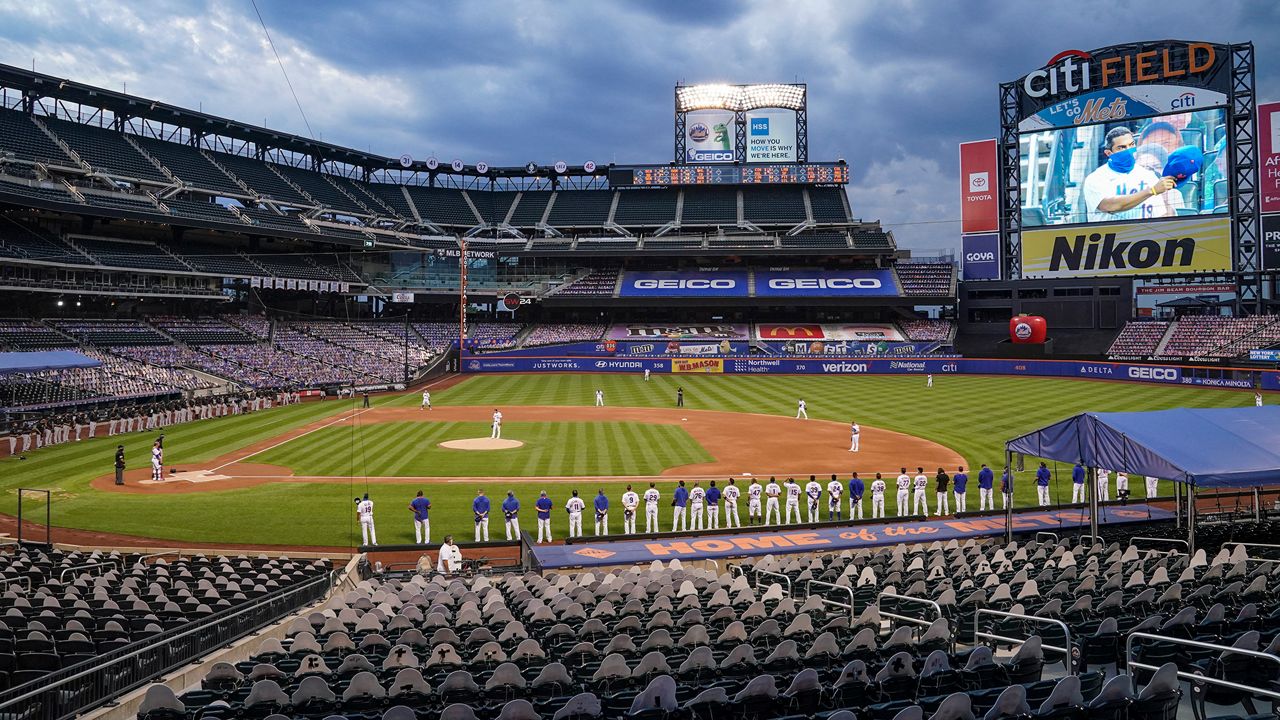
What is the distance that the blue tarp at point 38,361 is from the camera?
34.2 metres

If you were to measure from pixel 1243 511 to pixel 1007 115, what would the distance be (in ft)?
193

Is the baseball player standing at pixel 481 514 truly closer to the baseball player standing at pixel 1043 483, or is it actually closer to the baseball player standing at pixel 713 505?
the baseball player standing at pixel 713 505

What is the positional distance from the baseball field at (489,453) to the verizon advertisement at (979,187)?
2449 centimetres

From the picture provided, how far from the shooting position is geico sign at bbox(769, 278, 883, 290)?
7988 cm

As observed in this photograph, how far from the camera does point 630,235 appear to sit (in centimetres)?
9006

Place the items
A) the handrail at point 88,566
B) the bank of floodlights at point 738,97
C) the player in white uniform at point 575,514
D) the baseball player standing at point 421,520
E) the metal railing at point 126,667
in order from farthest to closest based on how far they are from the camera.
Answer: the bank of floodlights at point 738,97
the player in white uniform at point 575,514
the baseball player standing at point 421,520
the handrail at point 88,566
the metal railing at point 126,667

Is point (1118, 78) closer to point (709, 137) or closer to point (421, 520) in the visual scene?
point (709, 137)

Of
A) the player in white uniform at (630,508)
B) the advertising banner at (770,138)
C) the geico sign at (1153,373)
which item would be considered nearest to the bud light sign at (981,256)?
the geico sign at (1153,373)

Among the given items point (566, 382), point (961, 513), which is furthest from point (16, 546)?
point (566, 382)

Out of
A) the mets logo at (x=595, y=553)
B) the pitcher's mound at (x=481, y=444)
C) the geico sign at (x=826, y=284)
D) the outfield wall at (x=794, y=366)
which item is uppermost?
the geico sign at (x=826, y=284)

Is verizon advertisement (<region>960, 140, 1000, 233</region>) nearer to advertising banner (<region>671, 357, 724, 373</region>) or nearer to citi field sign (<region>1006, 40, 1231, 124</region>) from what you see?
citi field sign (<region>1006, 40, 1231, 124</region>)

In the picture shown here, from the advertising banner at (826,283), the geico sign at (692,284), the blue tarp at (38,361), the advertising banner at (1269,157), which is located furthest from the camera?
the geico sign at (692,284)

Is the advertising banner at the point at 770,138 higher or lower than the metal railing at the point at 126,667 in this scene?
higher

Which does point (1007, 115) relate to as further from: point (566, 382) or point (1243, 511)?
point (1243, 511)
